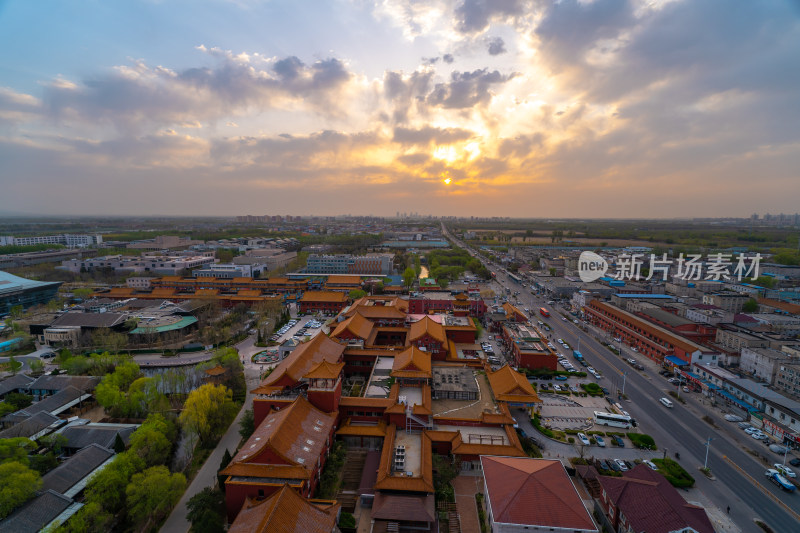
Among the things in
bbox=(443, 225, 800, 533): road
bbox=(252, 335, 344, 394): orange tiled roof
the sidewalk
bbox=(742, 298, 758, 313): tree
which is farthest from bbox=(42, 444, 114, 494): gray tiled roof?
bbox=(742, 298, 758, 313): tree

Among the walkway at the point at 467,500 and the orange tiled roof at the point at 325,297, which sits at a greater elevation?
the orange tiled roof at the point at 325,297

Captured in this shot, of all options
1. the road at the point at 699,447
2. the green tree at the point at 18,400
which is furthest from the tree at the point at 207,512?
the road at the point at 699,447

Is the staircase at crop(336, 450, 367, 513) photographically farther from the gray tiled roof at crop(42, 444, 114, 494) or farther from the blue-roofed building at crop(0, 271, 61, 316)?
the blue-roofed building at crop(0, 271, 61, 316)

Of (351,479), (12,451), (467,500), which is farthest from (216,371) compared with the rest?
(467,500)

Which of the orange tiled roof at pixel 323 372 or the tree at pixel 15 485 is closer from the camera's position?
the tree at pixel 15 485

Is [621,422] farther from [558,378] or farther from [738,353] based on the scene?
[738,353]

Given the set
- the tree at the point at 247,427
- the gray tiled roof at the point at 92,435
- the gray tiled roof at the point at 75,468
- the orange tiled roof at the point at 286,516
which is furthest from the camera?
the tree at the point at 247,427

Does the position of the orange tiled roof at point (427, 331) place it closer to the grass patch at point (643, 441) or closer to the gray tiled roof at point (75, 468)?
the grass patch at point (643, 441)
